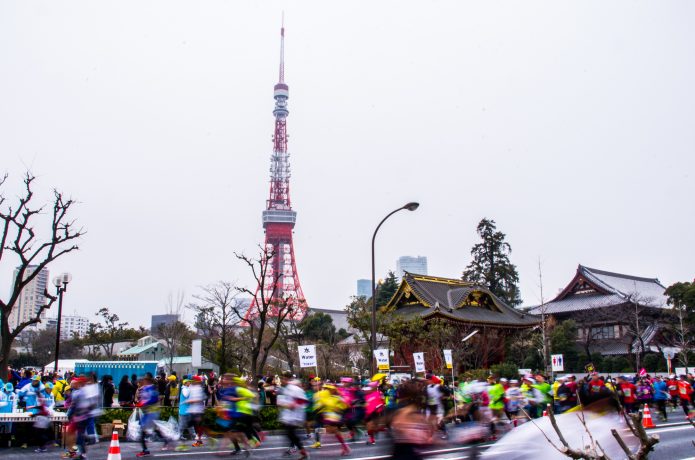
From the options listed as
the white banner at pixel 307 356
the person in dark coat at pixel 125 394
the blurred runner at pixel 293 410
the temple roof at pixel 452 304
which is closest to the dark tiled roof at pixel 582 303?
the temple roof at pixel 452 304

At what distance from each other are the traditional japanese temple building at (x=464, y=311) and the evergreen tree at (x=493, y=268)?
21.3 m

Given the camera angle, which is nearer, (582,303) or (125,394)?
(125,394)

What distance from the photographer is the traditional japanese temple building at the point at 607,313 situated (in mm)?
45875

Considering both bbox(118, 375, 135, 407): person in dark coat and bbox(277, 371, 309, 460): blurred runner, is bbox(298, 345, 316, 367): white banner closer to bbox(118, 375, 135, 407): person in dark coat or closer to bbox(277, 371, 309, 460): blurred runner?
bbox(118, 375, 135, 407): person in dark coat

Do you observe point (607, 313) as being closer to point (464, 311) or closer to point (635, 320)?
point (635, 320)

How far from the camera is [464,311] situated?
141 ft

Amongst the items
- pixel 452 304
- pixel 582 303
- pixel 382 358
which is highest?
pixel 582 303

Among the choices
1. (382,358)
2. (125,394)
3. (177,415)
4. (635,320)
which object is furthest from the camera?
(635,320)

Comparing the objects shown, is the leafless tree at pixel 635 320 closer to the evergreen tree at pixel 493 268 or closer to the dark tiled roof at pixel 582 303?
the dark tiled roof at pixel 582 303

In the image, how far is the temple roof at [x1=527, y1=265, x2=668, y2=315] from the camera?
52125 millimetres

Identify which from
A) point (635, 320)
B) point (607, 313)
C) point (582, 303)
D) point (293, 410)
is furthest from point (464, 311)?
point (293, 410)

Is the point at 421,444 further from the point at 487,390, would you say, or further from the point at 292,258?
the point at 292,258

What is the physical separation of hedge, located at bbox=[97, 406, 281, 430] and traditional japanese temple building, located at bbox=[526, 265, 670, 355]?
24.1m

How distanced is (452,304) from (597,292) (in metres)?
17.5
